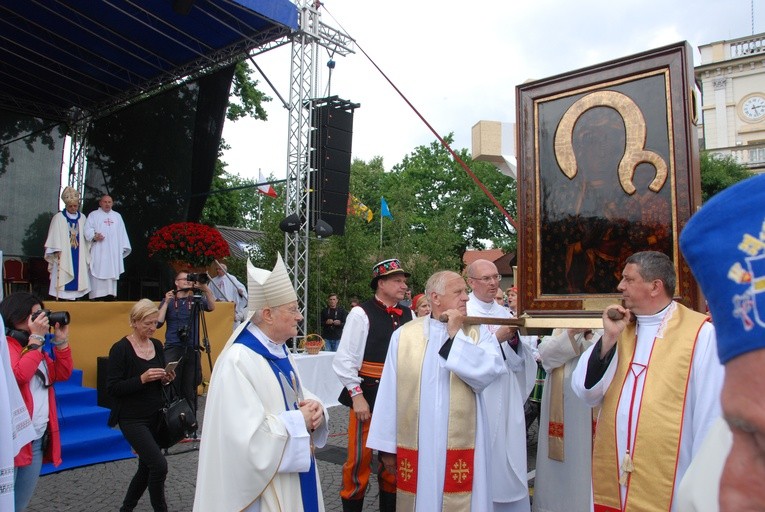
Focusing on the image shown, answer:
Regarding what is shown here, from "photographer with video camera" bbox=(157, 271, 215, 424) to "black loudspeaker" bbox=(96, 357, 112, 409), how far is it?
1074 mm

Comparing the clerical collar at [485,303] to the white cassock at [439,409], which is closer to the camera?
the white cassock at [439,409]

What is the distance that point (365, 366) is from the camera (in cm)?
528

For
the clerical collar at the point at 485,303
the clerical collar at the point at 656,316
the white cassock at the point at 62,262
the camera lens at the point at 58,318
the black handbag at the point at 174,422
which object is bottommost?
the black handbag at the point at 174,422

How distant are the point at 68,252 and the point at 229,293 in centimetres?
280

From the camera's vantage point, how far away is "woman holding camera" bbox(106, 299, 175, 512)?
4.70m

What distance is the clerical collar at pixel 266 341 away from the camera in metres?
3.30

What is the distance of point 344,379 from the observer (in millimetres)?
5145

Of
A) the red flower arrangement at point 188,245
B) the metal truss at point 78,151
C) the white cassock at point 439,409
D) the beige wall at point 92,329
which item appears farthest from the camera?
the metal truss at point 78,151

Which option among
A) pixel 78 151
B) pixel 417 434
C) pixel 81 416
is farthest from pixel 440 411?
pixel 78 151

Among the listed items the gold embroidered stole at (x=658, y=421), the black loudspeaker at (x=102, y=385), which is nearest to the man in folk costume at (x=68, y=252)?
the black loudspeaker at (x=102, y=385)

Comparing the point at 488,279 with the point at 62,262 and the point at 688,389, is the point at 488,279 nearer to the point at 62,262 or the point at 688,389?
the point at 688,389

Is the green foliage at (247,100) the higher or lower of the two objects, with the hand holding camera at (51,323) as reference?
higher

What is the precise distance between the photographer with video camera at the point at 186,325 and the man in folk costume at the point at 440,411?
3639 mm

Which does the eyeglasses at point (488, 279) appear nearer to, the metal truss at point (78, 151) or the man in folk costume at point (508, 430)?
the man in folk costume at point (508, 430)
